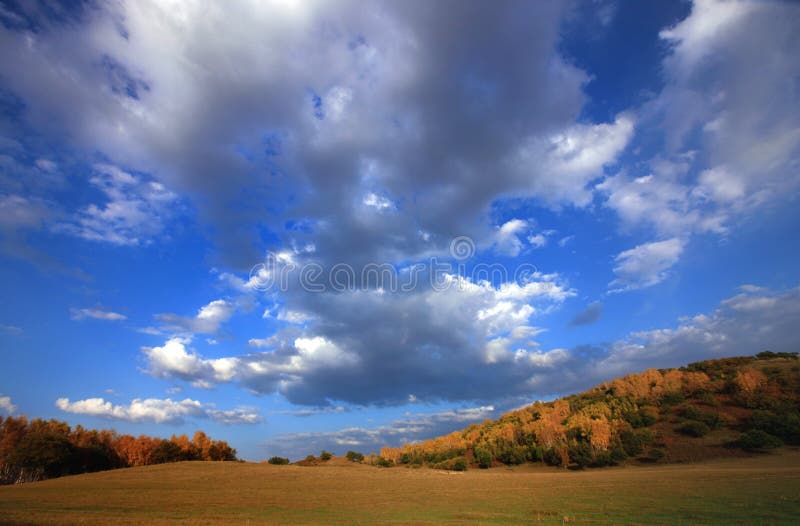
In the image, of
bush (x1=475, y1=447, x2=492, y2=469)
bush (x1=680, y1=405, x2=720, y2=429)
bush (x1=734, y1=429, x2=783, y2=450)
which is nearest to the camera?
bush (x1=734, y1=429, x2=783, y2=450)

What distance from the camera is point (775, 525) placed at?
18.6m

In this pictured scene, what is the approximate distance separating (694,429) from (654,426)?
34.6 ft

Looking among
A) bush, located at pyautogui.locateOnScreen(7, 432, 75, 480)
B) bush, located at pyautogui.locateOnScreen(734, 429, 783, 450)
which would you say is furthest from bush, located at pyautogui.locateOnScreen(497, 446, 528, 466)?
bush, located at pyautogui.locateOnScreen(7, 432, 75, 480)

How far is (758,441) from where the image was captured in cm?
6781

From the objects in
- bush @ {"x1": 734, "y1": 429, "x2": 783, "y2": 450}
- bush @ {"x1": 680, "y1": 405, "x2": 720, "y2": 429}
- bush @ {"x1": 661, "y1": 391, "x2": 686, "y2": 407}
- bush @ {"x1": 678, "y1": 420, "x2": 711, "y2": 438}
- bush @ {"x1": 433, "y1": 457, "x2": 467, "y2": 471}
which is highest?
bush @ {"x1": 661, "y1": 391, "x2": 686, "y2": 407}

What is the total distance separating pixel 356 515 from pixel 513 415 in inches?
4909

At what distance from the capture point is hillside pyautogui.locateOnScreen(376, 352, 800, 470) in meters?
73.9

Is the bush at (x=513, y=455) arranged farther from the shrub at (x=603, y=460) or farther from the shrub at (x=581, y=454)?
the shrub at (x=603, y=460)

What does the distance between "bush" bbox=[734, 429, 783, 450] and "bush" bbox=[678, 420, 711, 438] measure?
8079mm

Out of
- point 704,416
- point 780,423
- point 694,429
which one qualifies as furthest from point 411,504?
point 704,416

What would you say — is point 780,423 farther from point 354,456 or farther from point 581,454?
point 354,456

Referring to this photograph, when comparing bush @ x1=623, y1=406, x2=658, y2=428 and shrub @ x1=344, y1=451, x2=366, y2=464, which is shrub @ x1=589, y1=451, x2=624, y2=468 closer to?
bush @ x1=623, y1=406, x2=658, y2=428

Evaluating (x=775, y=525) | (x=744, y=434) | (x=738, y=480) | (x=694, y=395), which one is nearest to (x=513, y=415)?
(x=694, y=395)

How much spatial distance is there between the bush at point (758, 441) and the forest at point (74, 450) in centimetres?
12353
